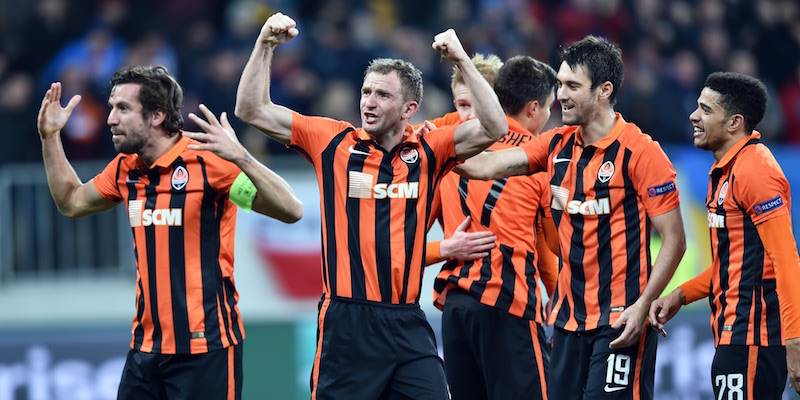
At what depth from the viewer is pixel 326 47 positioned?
13.3 metres

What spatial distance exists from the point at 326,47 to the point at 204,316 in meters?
7.55

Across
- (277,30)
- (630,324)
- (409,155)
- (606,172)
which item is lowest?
(630,324)

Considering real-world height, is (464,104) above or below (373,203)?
above

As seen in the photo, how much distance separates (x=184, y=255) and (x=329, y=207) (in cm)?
88

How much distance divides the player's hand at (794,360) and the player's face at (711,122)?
1.15 m

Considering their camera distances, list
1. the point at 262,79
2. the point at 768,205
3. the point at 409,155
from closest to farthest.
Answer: the point at 768,205 < the point at 262,79 < the point at 409,155

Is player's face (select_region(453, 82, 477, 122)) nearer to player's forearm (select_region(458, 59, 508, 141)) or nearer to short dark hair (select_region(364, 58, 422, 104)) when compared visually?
short dark hair (select_region(364, 58, 422, 104))

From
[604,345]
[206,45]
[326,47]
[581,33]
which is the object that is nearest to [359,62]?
[326,47]

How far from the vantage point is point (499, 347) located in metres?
6.79

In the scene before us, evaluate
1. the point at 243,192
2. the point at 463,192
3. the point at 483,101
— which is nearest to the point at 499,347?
the point at 463,192

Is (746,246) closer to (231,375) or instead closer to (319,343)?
(319,343)

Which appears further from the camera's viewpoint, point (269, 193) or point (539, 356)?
point (539, 356)

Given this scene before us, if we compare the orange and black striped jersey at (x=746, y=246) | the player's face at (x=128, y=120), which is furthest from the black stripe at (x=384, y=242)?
the orange and black striped jersey at (x=746, y=246)

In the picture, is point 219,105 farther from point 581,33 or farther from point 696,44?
point 696,44
